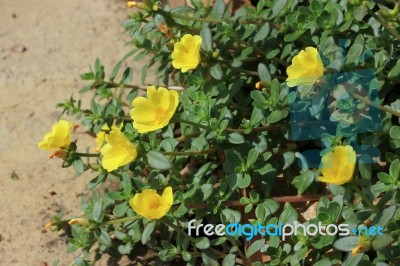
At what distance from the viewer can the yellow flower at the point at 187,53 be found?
2.74 meters

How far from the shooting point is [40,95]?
4.06 m

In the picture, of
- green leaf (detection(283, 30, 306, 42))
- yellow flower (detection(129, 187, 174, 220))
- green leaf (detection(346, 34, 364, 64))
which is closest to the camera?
yellow flower (detection(129, 187, 174, 220))

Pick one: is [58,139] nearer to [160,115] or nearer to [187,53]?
[160,115]

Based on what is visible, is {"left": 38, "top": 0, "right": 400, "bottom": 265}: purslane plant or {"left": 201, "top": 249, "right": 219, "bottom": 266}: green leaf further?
{"left": 201, "top": 249, "right": 219, "bottom": 266}: green leaf

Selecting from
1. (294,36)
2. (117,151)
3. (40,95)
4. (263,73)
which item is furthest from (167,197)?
(40,95)

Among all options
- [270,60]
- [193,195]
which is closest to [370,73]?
[270,60]

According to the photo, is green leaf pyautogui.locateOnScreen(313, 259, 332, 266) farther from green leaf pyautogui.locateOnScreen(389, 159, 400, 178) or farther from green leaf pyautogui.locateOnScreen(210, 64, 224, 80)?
green leaf pyautogui.locateOnScreen(210, 64, 224, 80)

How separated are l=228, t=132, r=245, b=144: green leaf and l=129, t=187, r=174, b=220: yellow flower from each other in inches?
13.4

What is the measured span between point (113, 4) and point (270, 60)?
5.73 feet

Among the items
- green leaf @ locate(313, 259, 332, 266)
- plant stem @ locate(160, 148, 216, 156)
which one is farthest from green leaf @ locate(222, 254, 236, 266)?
plant stem @ locate(160, 148, 216, 156)

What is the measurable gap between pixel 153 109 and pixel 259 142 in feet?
1.50

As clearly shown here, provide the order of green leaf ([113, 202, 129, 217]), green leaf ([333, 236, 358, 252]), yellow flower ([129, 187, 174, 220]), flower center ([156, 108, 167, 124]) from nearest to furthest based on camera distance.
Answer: green leaf ([333, 236, 358, 252]) < yellow flower ([129, 187, 174, 220]) < flower center ([156, 108, 167, 124]) < green leaf ([113, 202, 129, 217])

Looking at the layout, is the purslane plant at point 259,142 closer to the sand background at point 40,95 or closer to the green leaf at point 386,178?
the green leaf at point 386,178

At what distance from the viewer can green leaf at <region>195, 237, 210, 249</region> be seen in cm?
264
